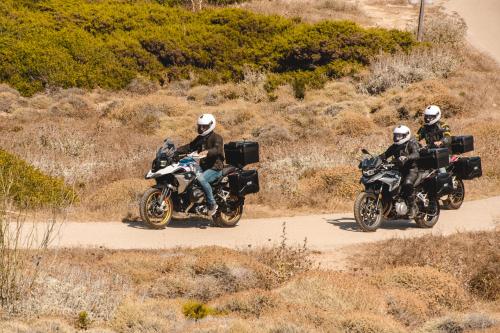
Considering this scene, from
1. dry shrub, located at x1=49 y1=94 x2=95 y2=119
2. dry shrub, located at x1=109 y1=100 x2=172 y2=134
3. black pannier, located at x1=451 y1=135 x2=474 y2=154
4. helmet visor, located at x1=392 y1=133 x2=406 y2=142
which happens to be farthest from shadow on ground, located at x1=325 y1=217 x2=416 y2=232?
dry shrub, located at x1=49 y1=94 x2=95 y2=119

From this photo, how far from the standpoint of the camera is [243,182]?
14195 mm

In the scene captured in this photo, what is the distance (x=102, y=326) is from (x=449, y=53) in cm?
2581

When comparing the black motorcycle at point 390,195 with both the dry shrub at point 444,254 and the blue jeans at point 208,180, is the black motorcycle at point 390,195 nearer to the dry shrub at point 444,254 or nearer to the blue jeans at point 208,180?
the dry shrub at point 444,254

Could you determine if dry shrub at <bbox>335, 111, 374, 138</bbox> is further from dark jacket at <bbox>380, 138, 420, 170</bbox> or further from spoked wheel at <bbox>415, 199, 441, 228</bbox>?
dark jacket at <bbox>380, 138, 420, 170</bbox>

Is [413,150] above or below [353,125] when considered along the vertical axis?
below

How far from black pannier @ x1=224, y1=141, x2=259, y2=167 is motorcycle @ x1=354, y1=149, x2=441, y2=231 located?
6.08ft

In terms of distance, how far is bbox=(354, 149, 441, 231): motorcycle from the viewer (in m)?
14.1

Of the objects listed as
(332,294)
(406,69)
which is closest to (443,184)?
(332,294)

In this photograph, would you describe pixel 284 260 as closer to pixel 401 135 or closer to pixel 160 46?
pixel 401 135

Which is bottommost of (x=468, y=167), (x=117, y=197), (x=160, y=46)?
(x=117, y=197)

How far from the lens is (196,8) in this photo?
145 ft

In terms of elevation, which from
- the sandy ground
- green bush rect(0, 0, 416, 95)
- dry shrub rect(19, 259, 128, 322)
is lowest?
dry shrub rect(19, 259, 128, 322)

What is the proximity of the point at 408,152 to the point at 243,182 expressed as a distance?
2.90 meters

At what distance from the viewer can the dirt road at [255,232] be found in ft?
43.3
